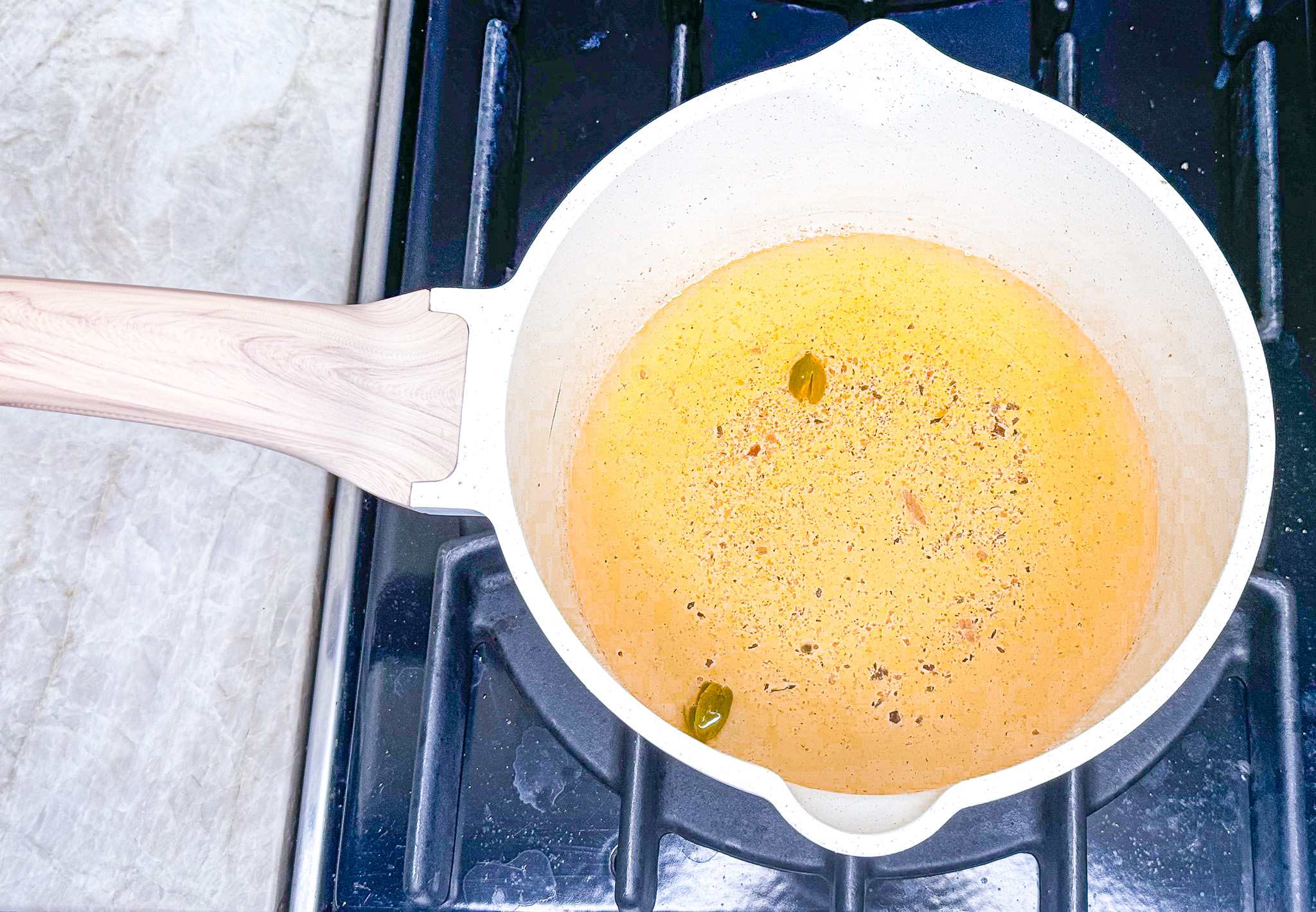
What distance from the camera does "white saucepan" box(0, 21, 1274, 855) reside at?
41 centimetres

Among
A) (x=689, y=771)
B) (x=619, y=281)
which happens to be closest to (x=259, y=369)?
(x=619, y=281)

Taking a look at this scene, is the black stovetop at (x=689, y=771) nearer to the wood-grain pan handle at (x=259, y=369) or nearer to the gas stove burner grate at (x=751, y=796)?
the gas stove burner grate at (x=751, y=796)

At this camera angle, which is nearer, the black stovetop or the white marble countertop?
the black stovetop

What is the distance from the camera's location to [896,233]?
597 mm

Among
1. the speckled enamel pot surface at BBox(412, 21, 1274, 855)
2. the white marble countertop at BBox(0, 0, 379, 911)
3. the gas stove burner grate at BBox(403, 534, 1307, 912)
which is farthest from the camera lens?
the white marble countertop at BBox(0, 0, 379, 911)

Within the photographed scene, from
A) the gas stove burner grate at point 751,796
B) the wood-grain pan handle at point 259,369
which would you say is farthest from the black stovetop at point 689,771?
the wood-grain pan handle at point 259,369

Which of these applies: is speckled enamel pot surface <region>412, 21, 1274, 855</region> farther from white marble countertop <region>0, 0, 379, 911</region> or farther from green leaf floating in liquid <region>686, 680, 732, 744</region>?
white marble countertop <region>0, 0, 379, 911</region>

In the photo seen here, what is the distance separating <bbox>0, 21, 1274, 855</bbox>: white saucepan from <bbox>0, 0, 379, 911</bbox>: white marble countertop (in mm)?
239

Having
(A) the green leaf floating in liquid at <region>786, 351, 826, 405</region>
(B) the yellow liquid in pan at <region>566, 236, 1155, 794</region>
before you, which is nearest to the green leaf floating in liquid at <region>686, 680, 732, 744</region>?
(B) the yellow liquid in pan at <region>566, 236, 1155, 794</region>

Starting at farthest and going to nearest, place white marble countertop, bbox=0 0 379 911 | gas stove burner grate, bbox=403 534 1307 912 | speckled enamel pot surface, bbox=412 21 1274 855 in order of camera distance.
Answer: white marble countertop, bbox=0 0 379 911 → gas stove burner grate, bbox=403 534 1307 912 → speckled enamel pot surface, bbox=412 21 1274 855

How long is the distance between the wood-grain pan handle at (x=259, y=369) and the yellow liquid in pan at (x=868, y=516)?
0.53 ft

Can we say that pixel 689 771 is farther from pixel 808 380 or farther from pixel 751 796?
pixel 808 380

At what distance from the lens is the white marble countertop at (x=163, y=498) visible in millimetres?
636

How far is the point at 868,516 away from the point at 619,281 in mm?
198
